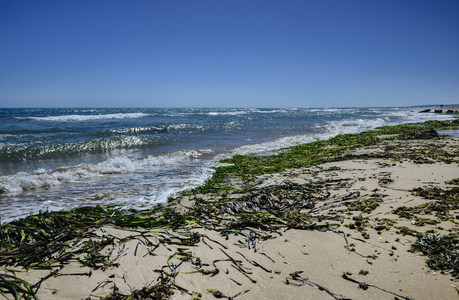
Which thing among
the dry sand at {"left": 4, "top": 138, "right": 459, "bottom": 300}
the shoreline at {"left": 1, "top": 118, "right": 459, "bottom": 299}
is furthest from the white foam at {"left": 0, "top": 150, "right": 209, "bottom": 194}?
the dry sand at {"left": 4, "top": 138, "right": 459, "bottom": 300}

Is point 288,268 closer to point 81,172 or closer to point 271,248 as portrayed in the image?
point 271,248

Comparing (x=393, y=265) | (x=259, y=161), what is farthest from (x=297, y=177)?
(x=393, y=265)

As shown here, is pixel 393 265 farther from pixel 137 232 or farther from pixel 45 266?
pixel 45 266

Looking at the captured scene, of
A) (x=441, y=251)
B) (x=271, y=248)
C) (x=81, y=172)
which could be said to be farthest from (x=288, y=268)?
(x=81, y=172)

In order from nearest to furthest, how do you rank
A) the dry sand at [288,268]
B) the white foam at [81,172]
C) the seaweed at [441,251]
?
1. the dry sand at [288,268]
2. the seaweed at [441,251]
3. the white foam at [81,172]

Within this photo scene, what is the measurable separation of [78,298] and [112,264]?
1.39 feet

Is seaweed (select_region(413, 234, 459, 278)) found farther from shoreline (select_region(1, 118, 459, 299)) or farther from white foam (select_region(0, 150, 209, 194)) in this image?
white foam (select_region(0, 150, 209, 194))

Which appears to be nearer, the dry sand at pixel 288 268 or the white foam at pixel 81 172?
the dry sand at pixel 288 268

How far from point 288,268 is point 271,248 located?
0.37 meters

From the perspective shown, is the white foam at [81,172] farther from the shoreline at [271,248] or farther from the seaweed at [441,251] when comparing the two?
the seaweed at [441,251]

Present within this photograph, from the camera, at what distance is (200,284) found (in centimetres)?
219

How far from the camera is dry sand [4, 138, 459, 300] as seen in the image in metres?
2.06

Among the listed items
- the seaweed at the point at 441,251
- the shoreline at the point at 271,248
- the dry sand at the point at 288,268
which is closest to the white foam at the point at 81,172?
the shoreline at the point at 271,248

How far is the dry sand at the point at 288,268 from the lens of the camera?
206 centimetres
